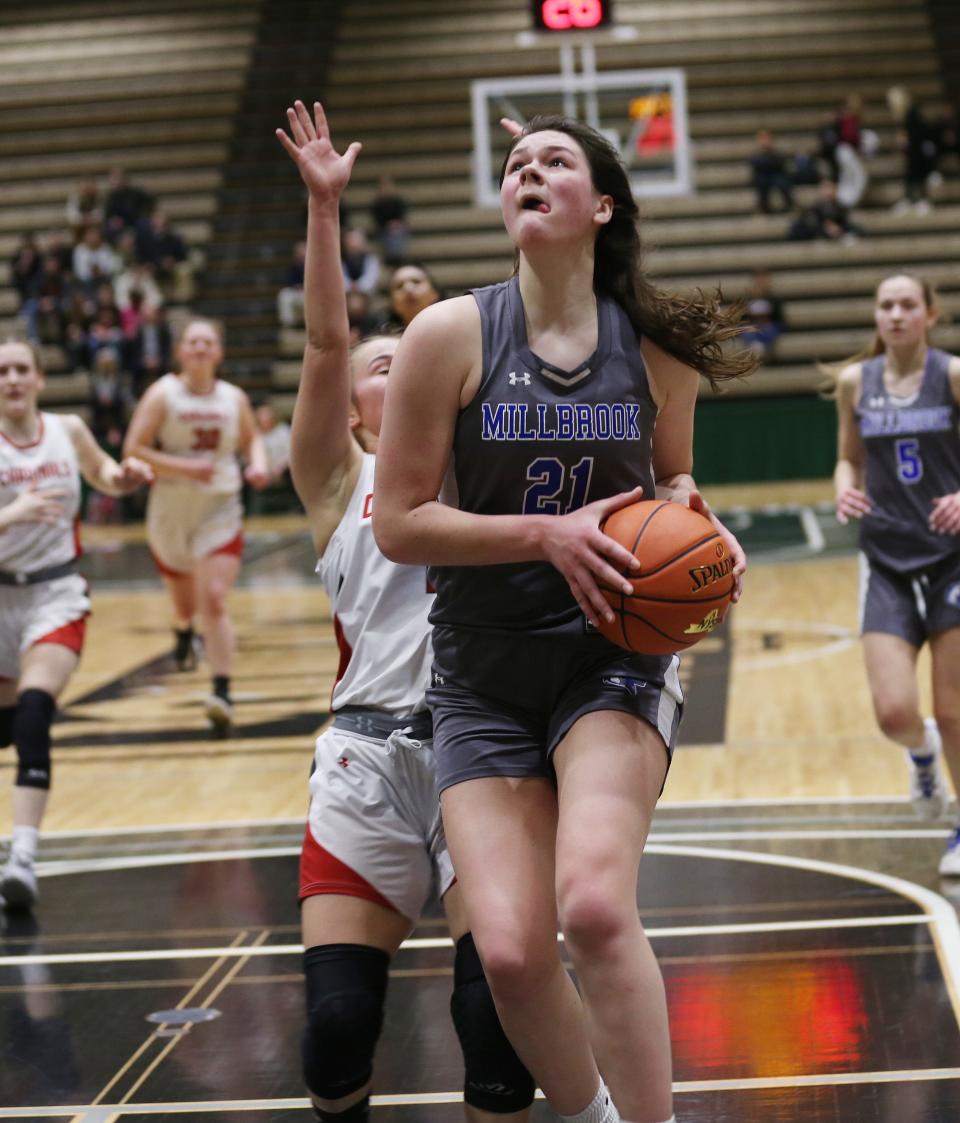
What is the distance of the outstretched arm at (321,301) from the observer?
3270 mm

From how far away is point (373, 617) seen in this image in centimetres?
348

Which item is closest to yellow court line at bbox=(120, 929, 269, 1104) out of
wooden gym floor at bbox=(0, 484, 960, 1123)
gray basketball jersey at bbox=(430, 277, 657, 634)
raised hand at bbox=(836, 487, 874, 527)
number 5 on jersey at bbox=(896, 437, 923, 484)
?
wooden gym floor at bbox=(0, 484, 960, 1123)

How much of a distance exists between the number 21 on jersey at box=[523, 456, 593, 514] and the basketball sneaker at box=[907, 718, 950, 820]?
308 cm

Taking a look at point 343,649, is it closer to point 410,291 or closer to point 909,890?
point 909,890

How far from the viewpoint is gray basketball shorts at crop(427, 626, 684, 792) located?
2889mm

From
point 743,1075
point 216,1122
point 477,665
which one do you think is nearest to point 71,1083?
point 216,1122

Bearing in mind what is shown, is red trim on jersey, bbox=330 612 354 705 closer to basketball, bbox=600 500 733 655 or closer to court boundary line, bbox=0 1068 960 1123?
basketball, bbox=600 500 733 655

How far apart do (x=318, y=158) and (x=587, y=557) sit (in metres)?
1.04

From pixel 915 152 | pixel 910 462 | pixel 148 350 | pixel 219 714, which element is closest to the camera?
pixel 910 462

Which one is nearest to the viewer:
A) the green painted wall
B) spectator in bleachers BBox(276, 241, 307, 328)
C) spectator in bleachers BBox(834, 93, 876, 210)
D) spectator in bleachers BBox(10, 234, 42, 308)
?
the green painted wall

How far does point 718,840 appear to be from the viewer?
6.18m

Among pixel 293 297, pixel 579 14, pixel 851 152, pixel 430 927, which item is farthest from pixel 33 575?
pixel 851 152

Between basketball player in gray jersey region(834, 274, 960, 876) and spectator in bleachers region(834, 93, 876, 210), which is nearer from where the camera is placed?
basketball player in gray jersey region(834, 274, 960, 876)

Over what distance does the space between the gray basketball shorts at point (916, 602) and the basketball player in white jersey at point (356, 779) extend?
2.42m
